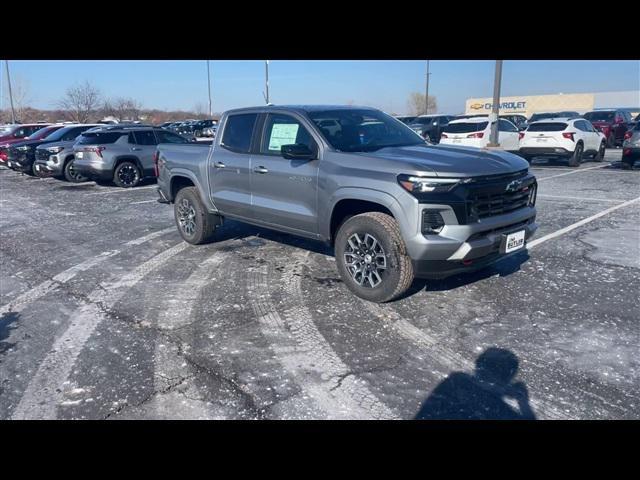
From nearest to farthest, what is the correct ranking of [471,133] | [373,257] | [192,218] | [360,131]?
[373,257] < [360,131] < [192,218] < [471,133]

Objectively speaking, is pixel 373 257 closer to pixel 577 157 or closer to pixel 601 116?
pixel 577 157

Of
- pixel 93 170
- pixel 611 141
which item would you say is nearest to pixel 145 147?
pixel 93 170

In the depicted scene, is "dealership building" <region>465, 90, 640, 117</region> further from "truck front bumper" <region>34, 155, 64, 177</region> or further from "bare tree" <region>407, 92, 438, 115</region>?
"truck front bumper" <region>34, 155, 64, 177</region>

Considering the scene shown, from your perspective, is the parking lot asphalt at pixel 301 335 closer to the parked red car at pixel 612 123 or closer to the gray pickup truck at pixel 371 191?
the gray pickup truck at pixel 371 191

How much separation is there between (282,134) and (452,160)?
205 cm

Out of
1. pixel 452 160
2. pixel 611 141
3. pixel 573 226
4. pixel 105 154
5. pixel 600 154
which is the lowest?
pixel 573 226

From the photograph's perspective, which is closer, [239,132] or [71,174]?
[239,132]

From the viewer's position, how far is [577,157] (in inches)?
615

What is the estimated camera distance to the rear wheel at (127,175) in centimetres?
1323

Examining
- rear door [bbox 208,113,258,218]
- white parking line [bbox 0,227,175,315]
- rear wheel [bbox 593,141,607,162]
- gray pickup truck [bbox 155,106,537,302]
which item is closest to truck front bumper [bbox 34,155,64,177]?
white parking line [bbox 0,227,175,315]
